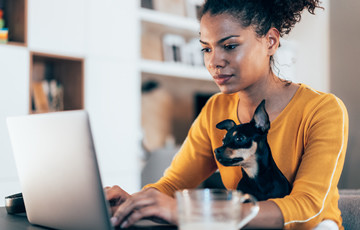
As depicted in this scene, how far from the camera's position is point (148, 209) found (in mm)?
705

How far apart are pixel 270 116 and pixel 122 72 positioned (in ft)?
6.42

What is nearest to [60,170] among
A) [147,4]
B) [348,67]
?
[348,67]

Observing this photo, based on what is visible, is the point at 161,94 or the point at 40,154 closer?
the point at 40,154

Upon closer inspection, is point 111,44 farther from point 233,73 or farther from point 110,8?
point 233,73

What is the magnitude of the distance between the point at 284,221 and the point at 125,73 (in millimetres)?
2298

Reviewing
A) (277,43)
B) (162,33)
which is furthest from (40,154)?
(162,33)

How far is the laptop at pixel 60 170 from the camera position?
633 mm

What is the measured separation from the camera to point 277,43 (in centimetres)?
119

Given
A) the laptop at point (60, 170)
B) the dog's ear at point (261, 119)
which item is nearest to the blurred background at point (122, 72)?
the dog's ear at point (261, 119)

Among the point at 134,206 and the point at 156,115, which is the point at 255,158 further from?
the point at 156,115

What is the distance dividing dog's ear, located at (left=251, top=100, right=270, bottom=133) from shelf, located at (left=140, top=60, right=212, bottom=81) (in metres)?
2.02

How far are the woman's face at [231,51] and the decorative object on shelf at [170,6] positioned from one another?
2248mm

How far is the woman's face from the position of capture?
1.09 metres

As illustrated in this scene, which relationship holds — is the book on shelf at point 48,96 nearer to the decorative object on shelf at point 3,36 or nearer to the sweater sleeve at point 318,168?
the decorative object on shelf at point 3,36
